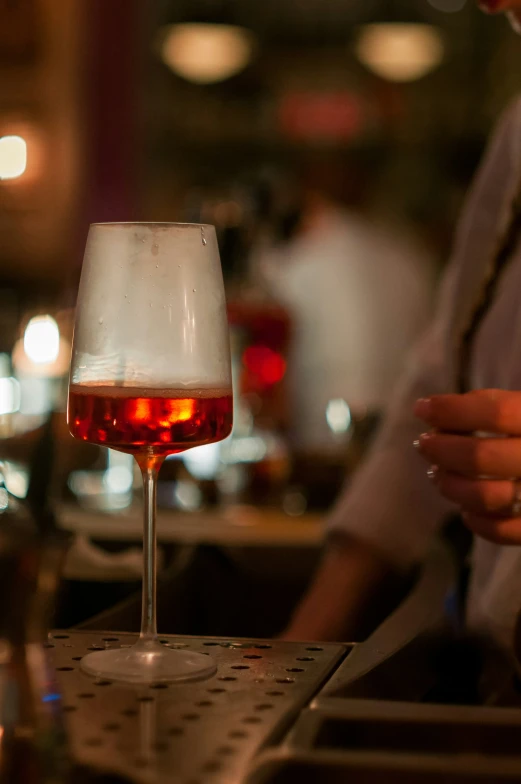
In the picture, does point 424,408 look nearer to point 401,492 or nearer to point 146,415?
point 146,415

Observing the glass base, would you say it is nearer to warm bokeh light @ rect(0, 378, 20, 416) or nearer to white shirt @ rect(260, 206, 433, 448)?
warm bokeh light @ rect(0, 378, 20, 416)

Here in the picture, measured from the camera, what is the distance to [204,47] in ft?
14.1

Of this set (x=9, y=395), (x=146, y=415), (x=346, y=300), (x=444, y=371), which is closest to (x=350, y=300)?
(x=346, y=300)

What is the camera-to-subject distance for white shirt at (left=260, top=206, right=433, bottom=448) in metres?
3.27

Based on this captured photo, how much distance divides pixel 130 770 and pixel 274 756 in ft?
0.18

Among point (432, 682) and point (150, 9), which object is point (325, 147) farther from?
point (432, 682)

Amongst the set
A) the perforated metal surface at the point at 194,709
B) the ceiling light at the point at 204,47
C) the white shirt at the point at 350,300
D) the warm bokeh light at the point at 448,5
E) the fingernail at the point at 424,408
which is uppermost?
the warm bokeh light at the point at 448,5

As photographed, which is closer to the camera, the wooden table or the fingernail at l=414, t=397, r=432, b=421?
the fingernail at l=414, t=397, r=432, b=421

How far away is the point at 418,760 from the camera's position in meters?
0.46

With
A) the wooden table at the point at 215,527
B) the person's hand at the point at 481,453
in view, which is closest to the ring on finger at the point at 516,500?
the person's hand at the point at 481,453

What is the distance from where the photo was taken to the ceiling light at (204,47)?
14.0 feet

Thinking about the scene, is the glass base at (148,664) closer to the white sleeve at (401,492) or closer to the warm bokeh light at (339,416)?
the white sleeve at (401,492)

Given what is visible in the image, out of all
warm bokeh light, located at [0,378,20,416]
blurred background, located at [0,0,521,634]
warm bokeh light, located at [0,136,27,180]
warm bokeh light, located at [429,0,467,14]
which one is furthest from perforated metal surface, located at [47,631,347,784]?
warm bokeh light, located at [429,0,467,14]

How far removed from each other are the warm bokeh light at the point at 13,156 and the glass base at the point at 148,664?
3846 mm
